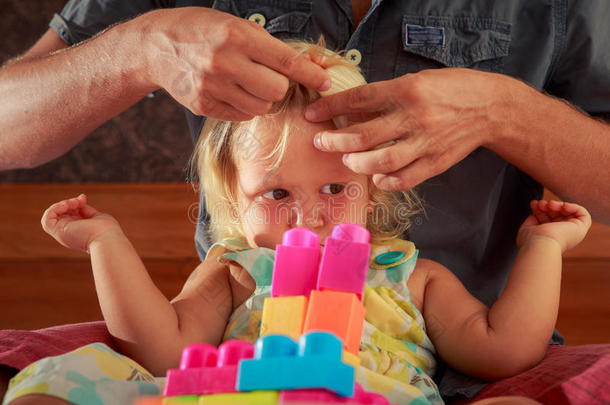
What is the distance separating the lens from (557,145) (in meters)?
0.84

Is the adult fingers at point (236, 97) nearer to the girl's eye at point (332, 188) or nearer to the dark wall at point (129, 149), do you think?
the girl's eye at point (332, 188)

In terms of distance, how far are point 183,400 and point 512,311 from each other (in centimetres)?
44

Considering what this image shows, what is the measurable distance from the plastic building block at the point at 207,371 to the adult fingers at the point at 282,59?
11.8 inches

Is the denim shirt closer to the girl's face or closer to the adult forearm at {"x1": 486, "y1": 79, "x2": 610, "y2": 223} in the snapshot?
the adult forearm at {"x1": 486, "y1": 79, "x2": 610, "y2": 223}

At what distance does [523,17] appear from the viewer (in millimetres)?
967

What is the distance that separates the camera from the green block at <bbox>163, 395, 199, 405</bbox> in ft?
1.45

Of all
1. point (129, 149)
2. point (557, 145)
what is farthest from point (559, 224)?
point (129, 149)

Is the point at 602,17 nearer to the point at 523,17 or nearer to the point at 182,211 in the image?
the point at 523,17

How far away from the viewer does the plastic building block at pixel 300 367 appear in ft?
1.36

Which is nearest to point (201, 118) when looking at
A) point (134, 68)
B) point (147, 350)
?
point (134, 68)

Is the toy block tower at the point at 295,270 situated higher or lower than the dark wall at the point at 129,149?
higher

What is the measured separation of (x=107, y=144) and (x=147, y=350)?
1.12 m

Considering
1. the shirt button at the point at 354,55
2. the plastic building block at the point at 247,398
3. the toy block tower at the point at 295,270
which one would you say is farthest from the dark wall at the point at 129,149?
the plastic building block at the point at 247,398

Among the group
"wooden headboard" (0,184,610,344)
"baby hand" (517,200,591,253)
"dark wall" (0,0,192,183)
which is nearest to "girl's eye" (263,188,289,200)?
"baby hand" (517,200,591,253)
